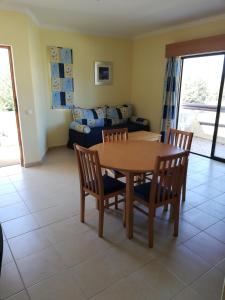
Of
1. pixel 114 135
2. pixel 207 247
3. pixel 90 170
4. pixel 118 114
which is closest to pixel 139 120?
pixel 118 114

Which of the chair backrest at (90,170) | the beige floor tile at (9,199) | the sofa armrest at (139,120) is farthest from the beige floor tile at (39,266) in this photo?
the sofa armrest at (139,120)

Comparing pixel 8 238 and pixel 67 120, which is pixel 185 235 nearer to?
pixel 8 238

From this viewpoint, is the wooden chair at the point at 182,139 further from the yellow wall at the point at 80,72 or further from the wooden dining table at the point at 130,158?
the yellow wall at the point at 80,72

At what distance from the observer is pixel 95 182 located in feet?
7.02

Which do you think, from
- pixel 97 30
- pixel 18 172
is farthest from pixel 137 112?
pixel 18 172

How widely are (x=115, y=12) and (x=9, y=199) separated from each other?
129 inches

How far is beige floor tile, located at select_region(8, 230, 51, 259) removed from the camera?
6.50 feet

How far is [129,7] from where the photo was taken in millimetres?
3334

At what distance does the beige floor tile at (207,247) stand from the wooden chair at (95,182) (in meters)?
0.83

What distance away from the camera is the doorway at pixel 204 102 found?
13.8 feet

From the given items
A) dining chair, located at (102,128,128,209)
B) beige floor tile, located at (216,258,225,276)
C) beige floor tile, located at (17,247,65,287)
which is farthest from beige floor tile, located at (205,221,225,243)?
beige floor tile, located at (17,247,65,287)

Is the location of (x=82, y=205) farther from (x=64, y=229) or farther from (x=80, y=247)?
(x=80, y=247)

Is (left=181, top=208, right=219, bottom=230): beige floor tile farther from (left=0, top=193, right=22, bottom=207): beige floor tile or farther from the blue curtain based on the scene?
the blue curtain

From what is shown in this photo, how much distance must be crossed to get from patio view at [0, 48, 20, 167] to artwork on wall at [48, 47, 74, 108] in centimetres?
94
